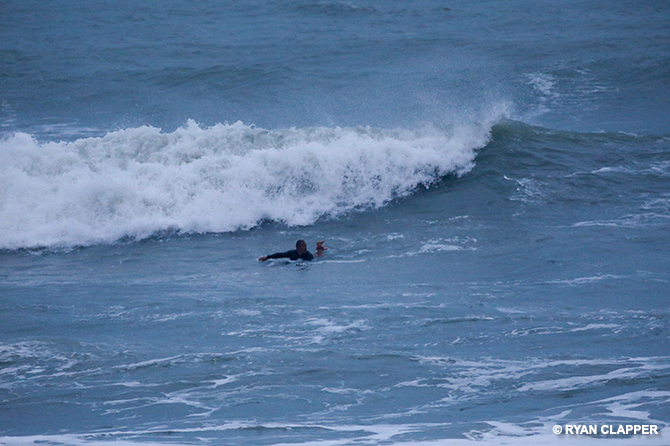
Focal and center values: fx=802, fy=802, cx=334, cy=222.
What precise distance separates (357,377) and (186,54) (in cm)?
1962

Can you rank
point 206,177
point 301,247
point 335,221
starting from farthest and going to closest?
1. point 206,177
2. point 335,221
3. point 301,247

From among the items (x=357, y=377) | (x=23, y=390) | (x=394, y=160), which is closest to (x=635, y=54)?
(x=394, y=160)

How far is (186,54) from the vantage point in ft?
83.9

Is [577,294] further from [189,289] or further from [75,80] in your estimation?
[75,80]

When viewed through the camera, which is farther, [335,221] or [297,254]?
[335,221]

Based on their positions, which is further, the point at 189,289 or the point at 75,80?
the point at 75,80

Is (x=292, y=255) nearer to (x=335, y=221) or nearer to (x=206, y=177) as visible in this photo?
(x=335, y=221)

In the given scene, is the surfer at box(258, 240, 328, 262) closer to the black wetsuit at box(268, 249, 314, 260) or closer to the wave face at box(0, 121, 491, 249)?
Result: the black wetsuit at box(268, 249, 314, 260)

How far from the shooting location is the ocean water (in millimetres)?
7375

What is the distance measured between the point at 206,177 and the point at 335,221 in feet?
9.61

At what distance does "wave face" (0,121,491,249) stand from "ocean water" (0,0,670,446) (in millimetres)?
55

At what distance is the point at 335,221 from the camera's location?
15.0 metres

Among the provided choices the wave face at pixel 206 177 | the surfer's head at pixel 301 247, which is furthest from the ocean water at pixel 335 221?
the surfer's head at pixel 301 247

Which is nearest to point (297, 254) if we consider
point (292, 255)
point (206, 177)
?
point (292, 255)
